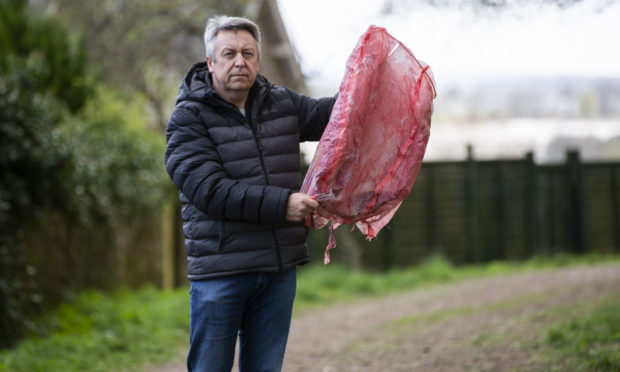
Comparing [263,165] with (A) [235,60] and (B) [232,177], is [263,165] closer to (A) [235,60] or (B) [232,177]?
(B) [232,177]

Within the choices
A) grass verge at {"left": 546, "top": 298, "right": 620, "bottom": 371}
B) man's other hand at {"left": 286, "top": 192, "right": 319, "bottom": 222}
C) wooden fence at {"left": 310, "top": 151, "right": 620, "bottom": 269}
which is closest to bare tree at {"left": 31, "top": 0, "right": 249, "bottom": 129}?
wooden fence at {"left": 310, "top": 151, "right": 620, "bottom": 269}

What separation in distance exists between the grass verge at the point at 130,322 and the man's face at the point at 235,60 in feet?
11.3

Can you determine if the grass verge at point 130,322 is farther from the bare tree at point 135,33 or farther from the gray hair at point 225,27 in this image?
the bare tree at point 135,33

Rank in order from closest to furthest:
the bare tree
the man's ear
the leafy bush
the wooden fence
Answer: the man's ear, the leafy bush, the wooden fence, the bare tree

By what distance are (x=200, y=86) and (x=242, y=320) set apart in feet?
3.51

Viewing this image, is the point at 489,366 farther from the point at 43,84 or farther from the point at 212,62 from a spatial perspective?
the point at 43,84

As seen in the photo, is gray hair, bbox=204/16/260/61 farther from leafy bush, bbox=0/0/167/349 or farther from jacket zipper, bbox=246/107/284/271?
leafy bush, bbox=0/0/167/349

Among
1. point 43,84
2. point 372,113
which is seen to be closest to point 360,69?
point 372,113

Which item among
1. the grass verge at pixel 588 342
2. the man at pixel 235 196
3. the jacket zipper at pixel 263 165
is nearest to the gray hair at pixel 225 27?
the man at pixel 235 196

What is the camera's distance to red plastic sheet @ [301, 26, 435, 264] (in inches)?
117

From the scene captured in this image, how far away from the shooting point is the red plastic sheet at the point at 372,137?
9.73 ft

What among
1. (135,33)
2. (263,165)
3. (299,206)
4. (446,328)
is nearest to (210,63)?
(263,165)

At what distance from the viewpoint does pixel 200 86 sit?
3.03 metres

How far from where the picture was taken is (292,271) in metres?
3.20
